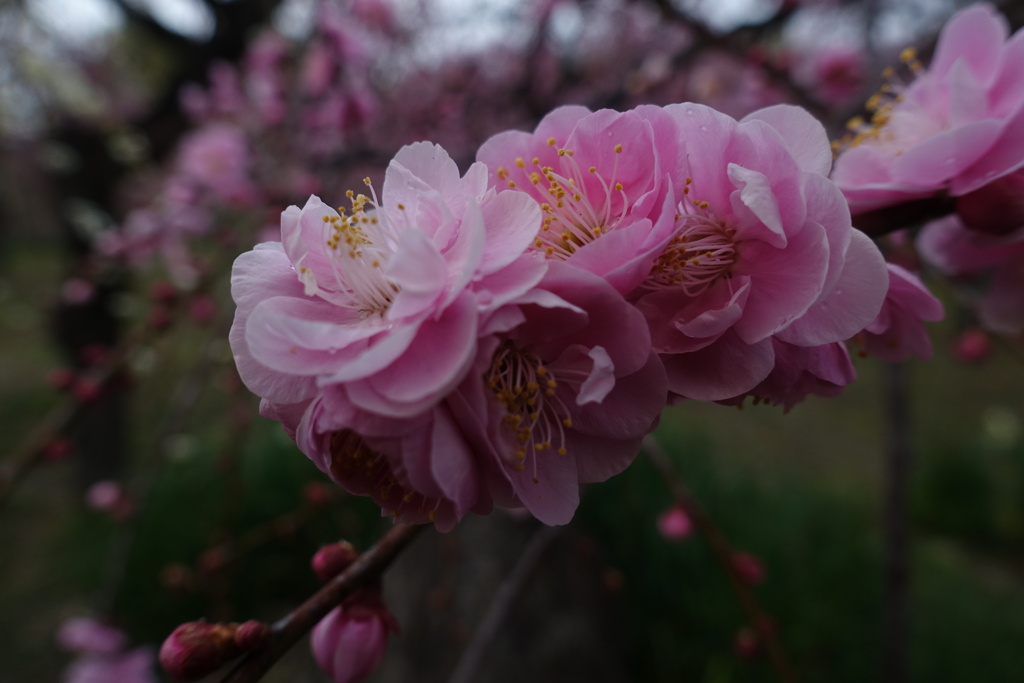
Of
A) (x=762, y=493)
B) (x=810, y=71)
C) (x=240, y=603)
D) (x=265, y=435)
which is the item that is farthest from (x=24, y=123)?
(x=762, y=493)

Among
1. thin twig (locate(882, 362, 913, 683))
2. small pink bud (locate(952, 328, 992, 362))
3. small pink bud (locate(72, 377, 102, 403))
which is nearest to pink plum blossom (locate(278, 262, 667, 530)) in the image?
thin twig (locate(882, 362, 913, 683))

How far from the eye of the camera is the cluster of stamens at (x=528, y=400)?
420 millimetres

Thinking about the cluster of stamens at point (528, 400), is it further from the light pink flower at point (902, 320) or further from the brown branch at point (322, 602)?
the light pink flower at point (902, 320)

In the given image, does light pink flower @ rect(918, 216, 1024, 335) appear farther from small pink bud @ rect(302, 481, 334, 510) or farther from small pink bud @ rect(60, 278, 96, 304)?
small pink bud @ rect(60, 278, 96, 304)

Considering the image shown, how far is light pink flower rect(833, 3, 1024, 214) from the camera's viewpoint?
19.4 inches

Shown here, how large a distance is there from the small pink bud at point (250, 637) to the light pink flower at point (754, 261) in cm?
38

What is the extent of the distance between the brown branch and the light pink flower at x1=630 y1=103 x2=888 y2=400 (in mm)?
276

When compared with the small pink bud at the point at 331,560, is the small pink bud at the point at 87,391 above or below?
above

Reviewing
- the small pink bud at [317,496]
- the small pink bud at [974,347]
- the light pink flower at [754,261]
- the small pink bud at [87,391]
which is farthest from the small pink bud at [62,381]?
the small pink bud at [974,347]

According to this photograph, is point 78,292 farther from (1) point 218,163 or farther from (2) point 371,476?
(2) point 371,476

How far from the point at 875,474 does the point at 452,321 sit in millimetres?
4855

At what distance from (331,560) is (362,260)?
274 mm

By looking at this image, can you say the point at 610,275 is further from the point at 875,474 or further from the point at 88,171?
the point at 875,474

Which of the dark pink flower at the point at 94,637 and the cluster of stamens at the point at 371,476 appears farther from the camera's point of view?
the dark pink flower at the point at 94,637
